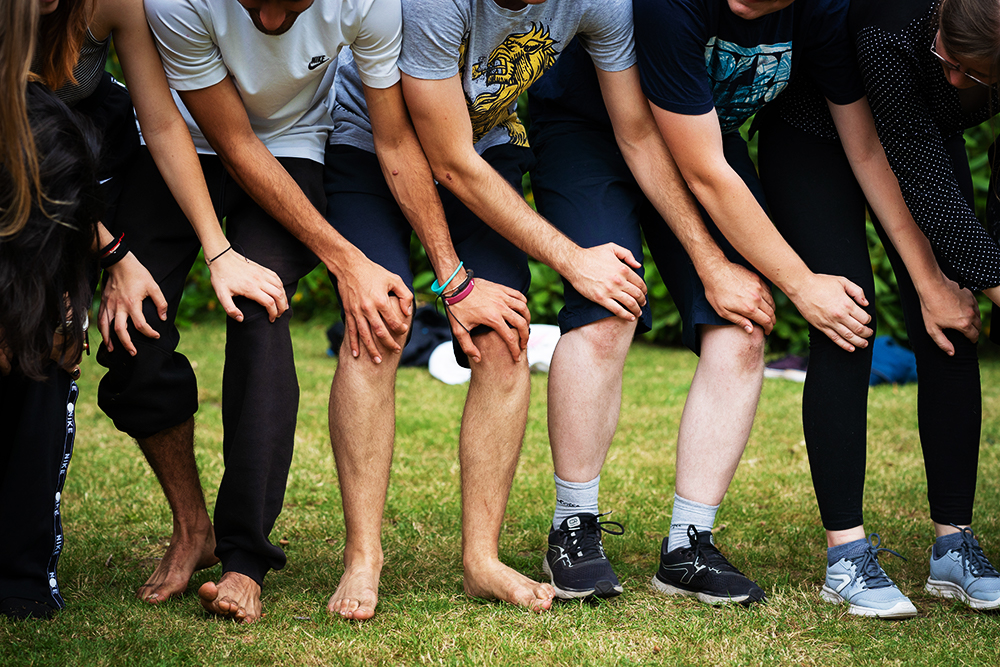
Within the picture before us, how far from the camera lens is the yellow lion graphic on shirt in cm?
249

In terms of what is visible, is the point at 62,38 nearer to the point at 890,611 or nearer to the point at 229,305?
the point at 229,305

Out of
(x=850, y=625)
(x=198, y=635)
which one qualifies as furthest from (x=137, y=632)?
(x=850, y=625)

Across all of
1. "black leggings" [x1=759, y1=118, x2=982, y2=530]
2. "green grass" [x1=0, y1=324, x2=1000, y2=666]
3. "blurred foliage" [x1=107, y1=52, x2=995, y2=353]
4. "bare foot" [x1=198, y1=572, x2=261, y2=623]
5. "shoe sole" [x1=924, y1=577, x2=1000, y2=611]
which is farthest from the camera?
"blurred foliage" [x1=107, y1=52, x2=995, y2=353]

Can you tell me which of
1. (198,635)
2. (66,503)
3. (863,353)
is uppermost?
(863,353)

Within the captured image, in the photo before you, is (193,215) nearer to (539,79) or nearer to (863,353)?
(539,79)

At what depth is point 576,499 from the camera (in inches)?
99.2

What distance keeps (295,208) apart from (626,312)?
2.91 ft

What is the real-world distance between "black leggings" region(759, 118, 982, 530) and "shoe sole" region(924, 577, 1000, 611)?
17 centimetres

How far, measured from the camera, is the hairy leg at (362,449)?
236 centimetres

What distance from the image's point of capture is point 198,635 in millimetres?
2129

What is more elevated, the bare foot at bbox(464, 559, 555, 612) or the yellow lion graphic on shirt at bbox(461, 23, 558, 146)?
the yellow lion graphic on shirt at bbox(461, 23, 558, 146)

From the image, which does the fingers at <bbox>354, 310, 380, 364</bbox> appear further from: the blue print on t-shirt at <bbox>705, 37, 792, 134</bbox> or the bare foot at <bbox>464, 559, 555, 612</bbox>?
the blue print on t-shirt at <bbox>705, 37, 792, 134</bbox>

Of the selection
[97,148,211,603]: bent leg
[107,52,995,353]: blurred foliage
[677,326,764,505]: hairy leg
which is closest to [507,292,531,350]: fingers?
[677,326,764,505]: hairy leg

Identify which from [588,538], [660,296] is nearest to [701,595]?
[588,538]
